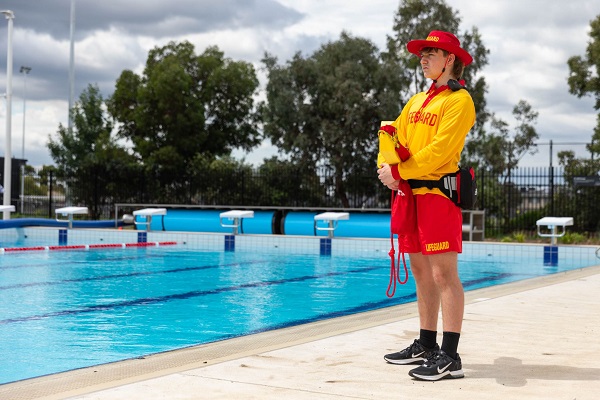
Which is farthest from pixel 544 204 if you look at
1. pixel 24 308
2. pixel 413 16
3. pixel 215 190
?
pixel 24 308

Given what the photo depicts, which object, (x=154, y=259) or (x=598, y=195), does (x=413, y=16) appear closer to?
(x=598, y=195)

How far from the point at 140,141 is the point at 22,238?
15337mm

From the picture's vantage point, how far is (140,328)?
6969mm

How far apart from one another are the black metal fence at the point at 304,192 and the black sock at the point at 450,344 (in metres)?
16.4

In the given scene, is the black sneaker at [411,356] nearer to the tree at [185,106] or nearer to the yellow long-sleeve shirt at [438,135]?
the yellow long-sleeve shirt at [438,135]

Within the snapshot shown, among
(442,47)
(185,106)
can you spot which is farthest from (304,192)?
(442,47)

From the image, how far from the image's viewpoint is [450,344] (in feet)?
14.3

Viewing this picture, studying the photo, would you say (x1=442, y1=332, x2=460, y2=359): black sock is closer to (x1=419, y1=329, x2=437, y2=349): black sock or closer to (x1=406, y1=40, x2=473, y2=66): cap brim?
(x1=419, y1=329, x2=437, y2=349): black sock

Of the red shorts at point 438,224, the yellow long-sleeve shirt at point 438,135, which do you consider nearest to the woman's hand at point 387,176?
the yellow long-sleeve shirt at point 438,135

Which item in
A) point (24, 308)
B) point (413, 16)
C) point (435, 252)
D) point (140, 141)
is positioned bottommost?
point (24, 308)

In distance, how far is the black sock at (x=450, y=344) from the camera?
4320mm

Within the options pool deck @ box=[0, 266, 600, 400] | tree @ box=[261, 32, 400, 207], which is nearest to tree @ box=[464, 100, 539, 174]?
tree @ box=[261, 32, 400, 207]

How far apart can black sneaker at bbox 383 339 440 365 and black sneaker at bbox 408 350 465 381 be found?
0.96 feet

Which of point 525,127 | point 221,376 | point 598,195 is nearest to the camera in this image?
point 221,376
